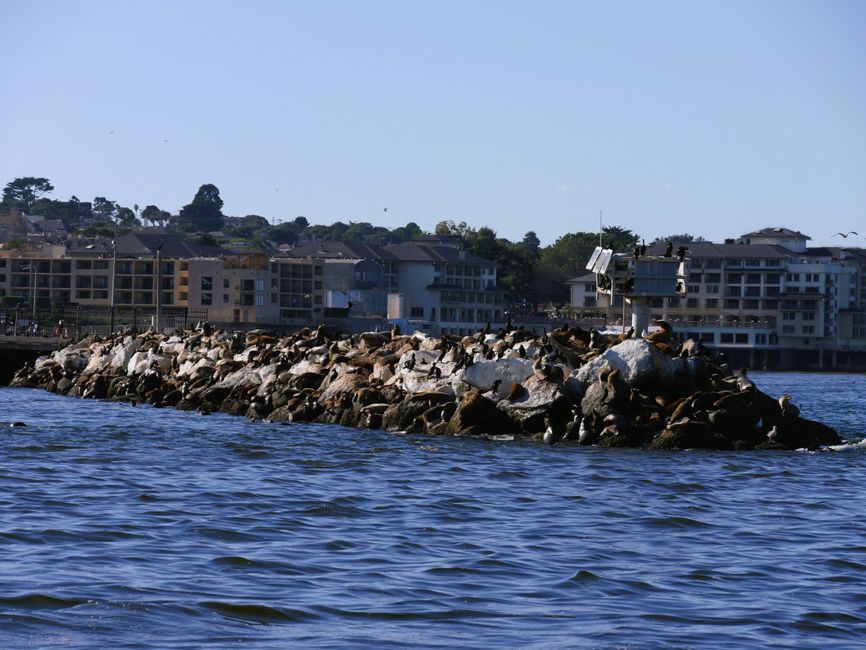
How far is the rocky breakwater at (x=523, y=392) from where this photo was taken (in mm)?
29234

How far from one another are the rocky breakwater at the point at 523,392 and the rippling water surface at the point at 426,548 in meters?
1.66

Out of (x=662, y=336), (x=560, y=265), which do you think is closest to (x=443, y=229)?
(x=560, y=265)

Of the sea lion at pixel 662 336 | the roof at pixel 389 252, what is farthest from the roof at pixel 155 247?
the sea lion at pixel 662 336

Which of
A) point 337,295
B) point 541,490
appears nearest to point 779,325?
point 337,295

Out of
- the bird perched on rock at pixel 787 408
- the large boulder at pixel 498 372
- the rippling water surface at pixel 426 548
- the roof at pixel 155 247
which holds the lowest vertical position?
the rippling water surface at pixel 426 548

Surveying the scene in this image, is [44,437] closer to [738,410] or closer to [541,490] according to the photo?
[541,490]

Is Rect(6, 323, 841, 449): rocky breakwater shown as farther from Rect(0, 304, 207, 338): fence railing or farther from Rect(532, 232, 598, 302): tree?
Rect(532, 232, 598, 302): tree

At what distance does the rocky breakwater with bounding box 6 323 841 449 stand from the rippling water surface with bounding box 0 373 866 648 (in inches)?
65.5

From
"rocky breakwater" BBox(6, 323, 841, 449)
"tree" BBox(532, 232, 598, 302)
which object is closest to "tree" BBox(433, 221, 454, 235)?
"tree" BBox(532, 232, 598, 302)

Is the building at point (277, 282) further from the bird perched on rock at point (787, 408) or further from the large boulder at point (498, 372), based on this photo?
the bird perched on rock at point (787, 408)

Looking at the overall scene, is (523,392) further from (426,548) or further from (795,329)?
(795,329)

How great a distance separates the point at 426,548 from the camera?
16.3 metres

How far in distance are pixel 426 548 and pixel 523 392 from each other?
14.6m

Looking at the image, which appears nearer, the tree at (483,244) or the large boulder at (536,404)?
the large boulder at (536,404)
